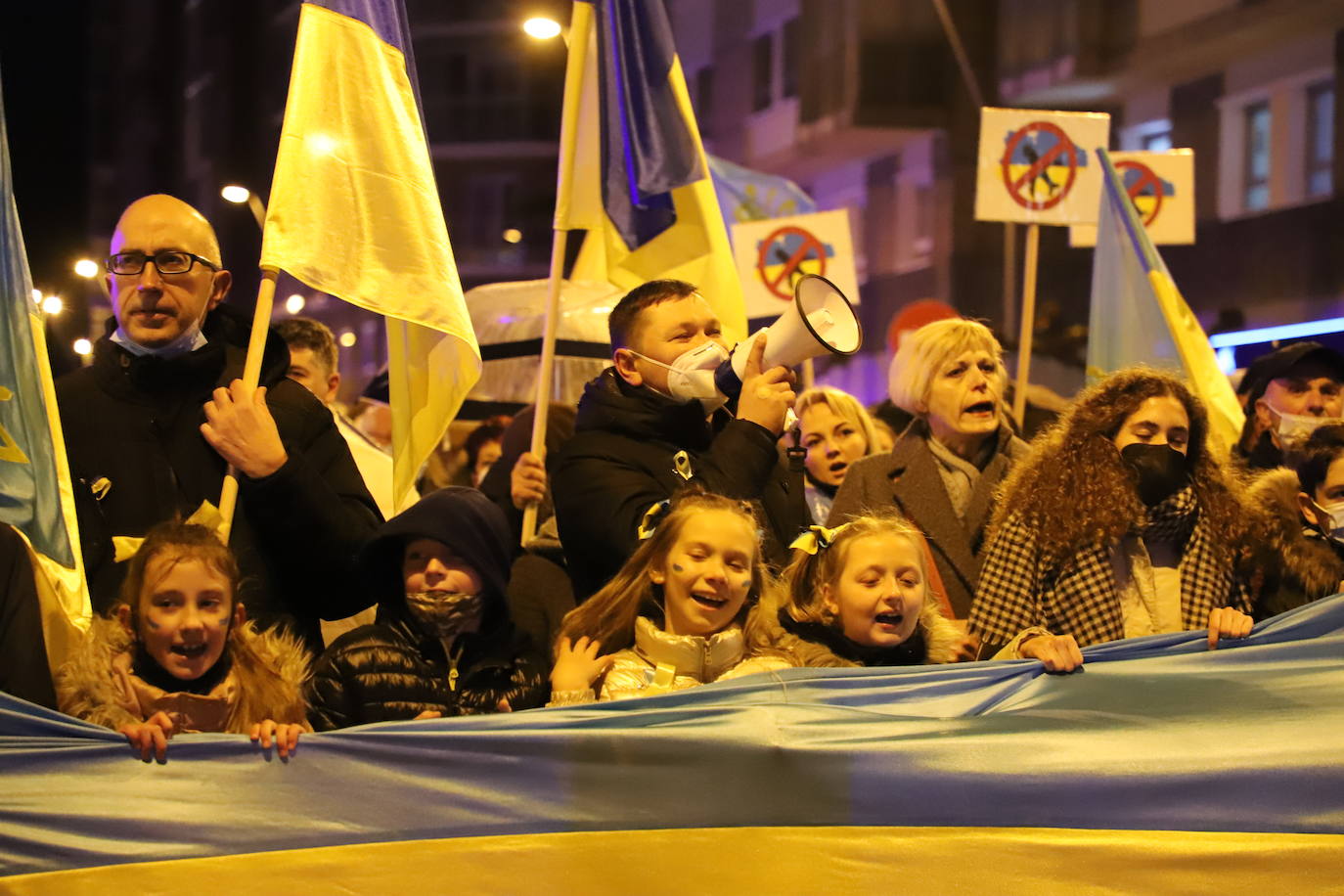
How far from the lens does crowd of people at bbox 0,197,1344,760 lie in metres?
3.46

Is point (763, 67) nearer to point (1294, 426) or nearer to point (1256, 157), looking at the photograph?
point (1256, 157)

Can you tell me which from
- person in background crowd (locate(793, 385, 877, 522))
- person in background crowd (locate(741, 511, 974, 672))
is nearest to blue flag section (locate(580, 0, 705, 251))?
person in background crowd (locate(793, 385, 877, 522))

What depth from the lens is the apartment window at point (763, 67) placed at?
65.3ft

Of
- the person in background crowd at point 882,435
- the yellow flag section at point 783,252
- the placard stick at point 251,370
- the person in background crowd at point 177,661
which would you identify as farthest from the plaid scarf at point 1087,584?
the yellow flag section at point 783,252

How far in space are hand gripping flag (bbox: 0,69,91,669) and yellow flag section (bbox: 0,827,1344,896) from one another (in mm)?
741

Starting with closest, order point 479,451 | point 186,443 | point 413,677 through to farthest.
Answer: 1. point 413,677
2. point 186,443
3. point 479,451

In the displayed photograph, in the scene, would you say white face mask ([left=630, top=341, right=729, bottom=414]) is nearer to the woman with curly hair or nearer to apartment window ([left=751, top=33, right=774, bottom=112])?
the woman with curly hair

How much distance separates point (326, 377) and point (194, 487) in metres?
1.72

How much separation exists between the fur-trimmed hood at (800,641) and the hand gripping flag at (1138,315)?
7.37ft

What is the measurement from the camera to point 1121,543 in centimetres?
397

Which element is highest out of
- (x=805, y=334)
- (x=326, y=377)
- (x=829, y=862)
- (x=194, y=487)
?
(x=805, y=334)

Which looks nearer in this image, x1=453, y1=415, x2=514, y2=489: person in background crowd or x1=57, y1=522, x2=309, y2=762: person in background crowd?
x1=57, y1=522, x2=309, y2=762: person in background crowd

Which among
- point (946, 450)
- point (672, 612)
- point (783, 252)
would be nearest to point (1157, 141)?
point (783, 252)

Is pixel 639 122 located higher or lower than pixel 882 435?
higher
